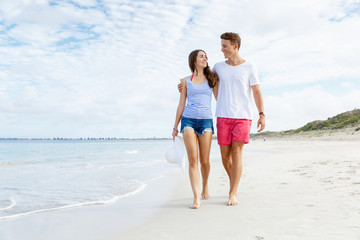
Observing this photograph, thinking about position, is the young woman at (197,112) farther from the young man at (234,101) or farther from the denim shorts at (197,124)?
the young man at (234,101)

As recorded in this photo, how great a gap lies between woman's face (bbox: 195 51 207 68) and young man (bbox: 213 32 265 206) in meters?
0.24

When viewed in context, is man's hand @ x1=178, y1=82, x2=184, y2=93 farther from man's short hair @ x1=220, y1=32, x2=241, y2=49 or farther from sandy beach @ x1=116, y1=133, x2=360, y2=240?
A: sandy beach @ x1=116, y1=133, x2=360, y2=240

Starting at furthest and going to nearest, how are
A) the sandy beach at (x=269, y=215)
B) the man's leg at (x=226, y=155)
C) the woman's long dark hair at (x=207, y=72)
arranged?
the man's leg at (x=226, y=155)
the woman's long dark hair at (x=207, y=72)
the sandy beach at (x=269, y=215)

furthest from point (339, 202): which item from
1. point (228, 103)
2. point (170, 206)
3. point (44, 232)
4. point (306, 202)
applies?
point (44, 232)

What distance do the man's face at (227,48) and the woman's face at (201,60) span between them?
28cm

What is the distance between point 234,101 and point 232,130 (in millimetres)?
395

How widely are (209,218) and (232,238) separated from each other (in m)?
0.69

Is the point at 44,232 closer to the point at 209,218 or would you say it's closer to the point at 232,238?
the point at 209,218

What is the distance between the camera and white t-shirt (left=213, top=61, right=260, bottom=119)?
398cm

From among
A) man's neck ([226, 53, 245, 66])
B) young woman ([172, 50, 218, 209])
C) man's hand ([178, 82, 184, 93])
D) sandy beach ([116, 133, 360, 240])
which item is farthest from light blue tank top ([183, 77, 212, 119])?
sandy beach ([116, 133, 360, 240])

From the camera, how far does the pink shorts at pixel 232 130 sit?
155 inches

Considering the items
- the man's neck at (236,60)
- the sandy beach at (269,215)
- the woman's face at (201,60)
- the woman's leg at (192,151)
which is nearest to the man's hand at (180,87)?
the woman's face at (201,60)

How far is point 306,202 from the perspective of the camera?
3.83m

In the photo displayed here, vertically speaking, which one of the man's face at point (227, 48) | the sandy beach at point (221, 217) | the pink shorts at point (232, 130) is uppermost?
the man's face at point (227, 48)
